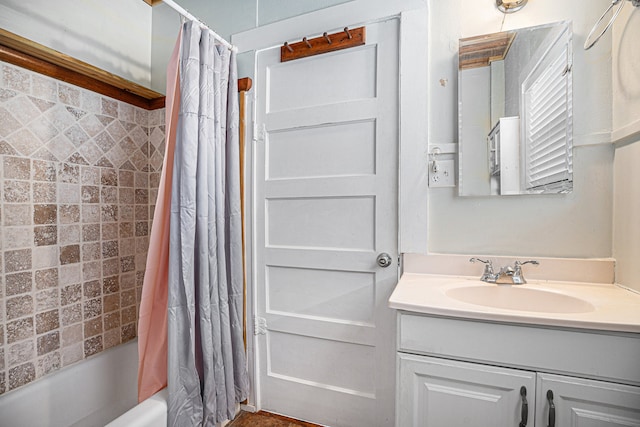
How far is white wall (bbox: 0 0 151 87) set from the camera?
140 centimetres

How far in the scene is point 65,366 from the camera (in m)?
1.47

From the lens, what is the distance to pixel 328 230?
1.56m

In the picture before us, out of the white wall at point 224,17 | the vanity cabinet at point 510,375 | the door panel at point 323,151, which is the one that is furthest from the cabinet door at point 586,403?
the white wall at point 224,17

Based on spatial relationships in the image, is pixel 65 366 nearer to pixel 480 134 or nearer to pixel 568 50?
pixel 480 134

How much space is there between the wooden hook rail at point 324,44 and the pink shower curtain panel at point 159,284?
0.53 m

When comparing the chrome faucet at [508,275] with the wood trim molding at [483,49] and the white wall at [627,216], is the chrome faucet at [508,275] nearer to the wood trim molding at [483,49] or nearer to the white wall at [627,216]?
the white wall at [627,216]

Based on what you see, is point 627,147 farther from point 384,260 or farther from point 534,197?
point 384,260

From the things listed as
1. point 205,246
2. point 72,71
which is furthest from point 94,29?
point 205,246

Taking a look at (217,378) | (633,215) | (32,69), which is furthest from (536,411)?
(32,69)

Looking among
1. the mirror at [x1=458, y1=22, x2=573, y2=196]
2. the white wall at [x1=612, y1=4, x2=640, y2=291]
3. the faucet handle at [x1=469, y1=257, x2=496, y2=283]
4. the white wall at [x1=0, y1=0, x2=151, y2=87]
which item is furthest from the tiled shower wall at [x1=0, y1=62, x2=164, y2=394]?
the white wall at [x1=612, y1=4, x2=640, y2=291]

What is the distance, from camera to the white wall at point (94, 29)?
1.40 m

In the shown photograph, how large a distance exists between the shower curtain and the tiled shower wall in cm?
67

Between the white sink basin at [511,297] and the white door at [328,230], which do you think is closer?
the white sink basin at [511,297]

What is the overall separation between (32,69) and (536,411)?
2.33m
